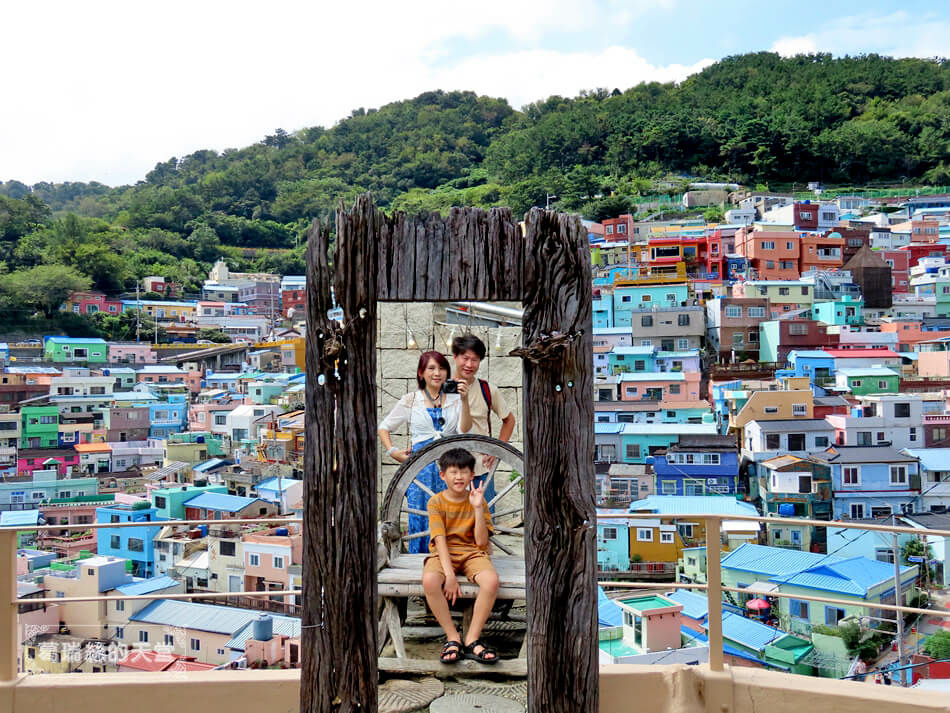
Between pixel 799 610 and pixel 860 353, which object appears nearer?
pixel 799 610

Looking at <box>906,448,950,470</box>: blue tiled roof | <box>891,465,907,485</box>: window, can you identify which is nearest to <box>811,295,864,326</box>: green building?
<box>906,448,950,470</box>: blue tiled roof

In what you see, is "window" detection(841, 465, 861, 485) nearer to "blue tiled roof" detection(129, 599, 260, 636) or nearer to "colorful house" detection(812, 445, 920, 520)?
"colorful house" detection(812, 445, 920, 520)

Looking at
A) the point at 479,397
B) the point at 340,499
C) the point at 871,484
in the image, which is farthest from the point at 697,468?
the point at 340,499

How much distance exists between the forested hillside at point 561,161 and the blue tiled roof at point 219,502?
2404 cm

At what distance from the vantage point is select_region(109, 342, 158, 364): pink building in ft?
104

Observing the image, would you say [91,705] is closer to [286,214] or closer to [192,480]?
[192,480]

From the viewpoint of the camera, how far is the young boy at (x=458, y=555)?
1867mm

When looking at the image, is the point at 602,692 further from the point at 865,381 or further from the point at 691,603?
the point at 865,381

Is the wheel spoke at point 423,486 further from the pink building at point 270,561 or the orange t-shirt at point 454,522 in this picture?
the pink building at point 270,561

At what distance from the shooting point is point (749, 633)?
9.12 m

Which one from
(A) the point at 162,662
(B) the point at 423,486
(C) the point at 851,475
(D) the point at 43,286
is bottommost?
(C) the point at 851,475

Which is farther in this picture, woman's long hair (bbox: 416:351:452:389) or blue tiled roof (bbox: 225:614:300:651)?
blue tiled roof (bbox: 225:614:300:651)

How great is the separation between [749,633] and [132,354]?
29085 millimetres

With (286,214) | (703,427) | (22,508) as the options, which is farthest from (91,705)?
(286,214)
